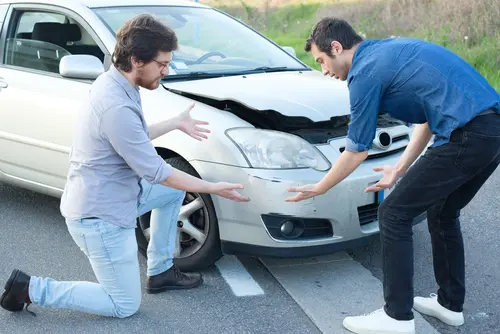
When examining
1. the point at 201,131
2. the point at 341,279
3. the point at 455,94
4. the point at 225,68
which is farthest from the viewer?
the point at 225,68

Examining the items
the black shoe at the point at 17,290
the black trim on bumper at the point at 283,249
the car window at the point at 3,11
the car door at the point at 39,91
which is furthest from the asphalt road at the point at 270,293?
the car window at the point at 3,11

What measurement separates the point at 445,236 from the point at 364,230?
511 millimetres

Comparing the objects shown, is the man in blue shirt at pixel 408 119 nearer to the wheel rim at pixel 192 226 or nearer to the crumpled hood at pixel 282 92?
the crumpled hood at pixel 282 92

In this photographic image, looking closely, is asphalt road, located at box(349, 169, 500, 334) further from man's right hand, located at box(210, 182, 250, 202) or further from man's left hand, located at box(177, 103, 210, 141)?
man's left hand, located at box(177, 103, 210, 141)

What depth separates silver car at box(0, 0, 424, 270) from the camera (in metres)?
3.61

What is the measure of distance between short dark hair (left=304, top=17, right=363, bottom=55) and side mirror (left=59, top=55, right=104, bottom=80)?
160cm

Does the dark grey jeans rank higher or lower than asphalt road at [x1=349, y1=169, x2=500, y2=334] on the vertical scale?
higher

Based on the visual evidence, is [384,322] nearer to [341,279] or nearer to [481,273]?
[341,279]

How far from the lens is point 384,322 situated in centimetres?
321

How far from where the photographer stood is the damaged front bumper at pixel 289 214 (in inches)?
A: 139

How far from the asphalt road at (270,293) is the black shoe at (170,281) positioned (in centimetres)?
4


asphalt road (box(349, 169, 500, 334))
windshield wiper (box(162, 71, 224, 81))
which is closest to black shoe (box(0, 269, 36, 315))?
windshield wiper (box(162, 71, 224, 81))

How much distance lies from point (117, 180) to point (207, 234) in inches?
27.4

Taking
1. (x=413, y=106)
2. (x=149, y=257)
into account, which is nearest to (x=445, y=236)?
(x=413, y=106)
